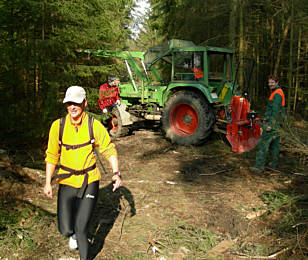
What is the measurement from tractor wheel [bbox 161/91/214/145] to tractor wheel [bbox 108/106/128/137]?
1.36 meters

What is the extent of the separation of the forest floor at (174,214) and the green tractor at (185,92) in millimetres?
1683

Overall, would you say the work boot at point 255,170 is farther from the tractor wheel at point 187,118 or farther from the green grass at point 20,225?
the green grass at point 20,225

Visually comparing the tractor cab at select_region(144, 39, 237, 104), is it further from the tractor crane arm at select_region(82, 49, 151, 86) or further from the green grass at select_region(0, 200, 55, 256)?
the green grass at select_region(0, 200, 55, 256)

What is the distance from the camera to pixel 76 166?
9.29 ft

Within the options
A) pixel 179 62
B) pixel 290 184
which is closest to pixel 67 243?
pixel 290 184

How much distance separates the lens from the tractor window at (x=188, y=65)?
24.9 feet

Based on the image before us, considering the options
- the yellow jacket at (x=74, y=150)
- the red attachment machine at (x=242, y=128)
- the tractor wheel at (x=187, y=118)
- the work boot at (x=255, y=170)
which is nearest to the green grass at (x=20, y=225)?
the yellow jacket at (x=74, y=150)

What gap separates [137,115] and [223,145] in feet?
9.34

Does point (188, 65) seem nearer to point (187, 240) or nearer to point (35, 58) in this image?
point (35, 58)

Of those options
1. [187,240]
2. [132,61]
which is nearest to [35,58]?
[132,61]

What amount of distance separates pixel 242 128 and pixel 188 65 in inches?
87.0

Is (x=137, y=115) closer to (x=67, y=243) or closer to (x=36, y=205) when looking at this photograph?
(x=36, y=205)

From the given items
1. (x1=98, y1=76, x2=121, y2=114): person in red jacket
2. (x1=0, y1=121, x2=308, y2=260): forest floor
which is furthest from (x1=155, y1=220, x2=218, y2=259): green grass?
(x1=98, y1=76, x2=121, y2=114): person in red jacket

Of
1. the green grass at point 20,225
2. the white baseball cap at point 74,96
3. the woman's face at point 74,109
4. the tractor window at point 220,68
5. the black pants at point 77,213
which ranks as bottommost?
the green grass at point 20,225
